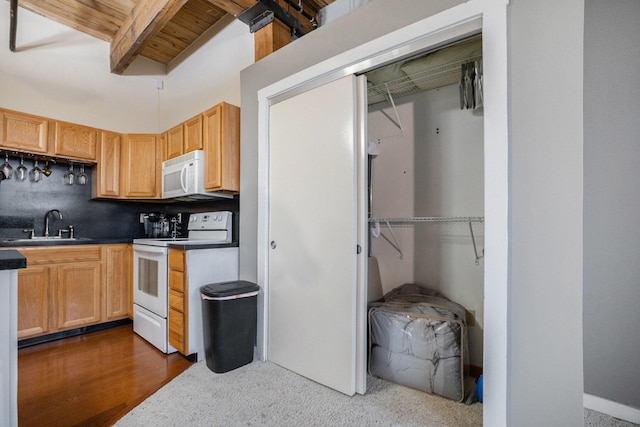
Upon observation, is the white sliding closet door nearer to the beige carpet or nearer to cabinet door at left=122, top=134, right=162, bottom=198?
the beige carpet

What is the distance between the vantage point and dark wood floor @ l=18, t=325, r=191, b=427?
1685 millimetres

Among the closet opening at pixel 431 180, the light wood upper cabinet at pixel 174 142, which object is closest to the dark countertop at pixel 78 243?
the light wood upper cabinet at pixel 174 142

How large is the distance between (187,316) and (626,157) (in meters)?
2.98

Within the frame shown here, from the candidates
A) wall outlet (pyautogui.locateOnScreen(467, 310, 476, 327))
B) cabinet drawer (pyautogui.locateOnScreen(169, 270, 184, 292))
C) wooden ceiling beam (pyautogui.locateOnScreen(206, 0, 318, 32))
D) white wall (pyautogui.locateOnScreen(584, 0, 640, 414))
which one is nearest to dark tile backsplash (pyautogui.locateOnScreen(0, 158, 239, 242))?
cabinet drawer (pyautogui.locateOnScreen(169, 270, 184, 292))

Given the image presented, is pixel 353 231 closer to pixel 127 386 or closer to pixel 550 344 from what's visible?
pixel 550 344

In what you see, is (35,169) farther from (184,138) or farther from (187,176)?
(187,176)

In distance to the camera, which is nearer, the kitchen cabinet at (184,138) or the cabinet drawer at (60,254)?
the cabinet drawer at (60,254)

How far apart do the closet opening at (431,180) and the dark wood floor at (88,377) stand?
1.72m

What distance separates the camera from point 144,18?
9.50 ft

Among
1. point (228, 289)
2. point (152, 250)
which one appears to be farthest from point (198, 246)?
point (152, 250)

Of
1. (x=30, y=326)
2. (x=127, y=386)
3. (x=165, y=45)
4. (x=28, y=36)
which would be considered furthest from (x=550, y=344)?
(x=28, y=36)

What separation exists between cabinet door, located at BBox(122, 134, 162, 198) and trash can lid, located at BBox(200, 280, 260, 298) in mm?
1813

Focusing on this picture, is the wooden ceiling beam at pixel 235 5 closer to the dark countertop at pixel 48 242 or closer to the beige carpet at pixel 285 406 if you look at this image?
the dark countertop at pixel 48 242

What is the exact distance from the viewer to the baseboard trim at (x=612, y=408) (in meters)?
1.61
